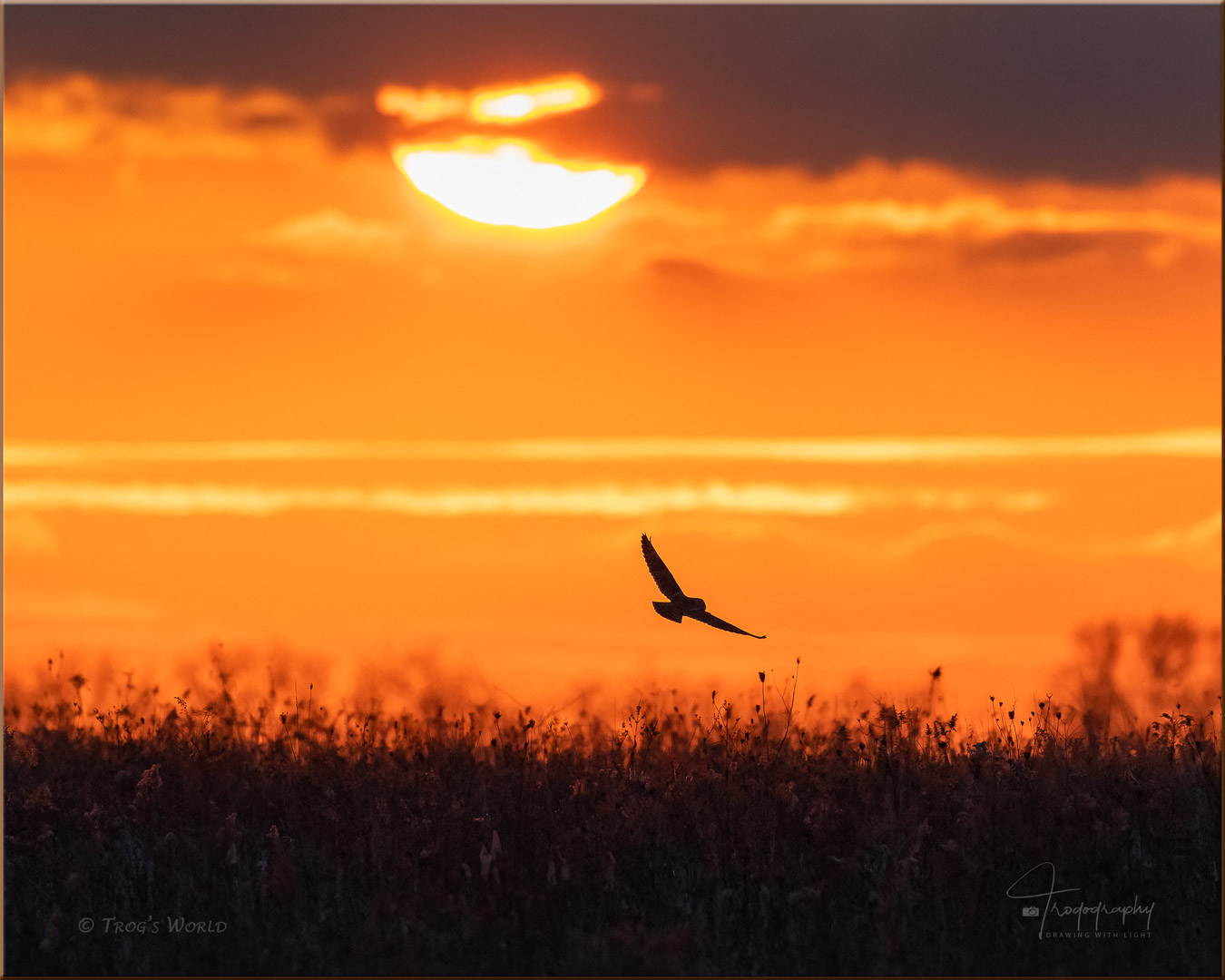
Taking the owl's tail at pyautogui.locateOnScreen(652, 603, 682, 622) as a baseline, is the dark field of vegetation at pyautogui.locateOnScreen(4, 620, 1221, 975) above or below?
below

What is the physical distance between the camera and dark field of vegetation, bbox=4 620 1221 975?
8125 mm

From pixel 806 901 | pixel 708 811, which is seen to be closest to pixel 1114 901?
pixel 806 901

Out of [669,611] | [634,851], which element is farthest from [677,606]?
[634,851]

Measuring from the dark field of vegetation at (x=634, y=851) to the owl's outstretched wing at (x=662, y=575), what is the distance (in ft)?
2.75

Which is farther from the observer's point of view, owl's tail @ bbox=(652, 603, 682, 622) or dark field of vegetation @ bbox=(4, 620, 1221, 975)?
owl's tail @ bbox=(652, 603, 682, 622)

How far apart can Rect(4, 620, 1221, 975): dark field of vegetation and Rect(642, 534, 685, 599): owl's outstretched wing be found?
0.84m

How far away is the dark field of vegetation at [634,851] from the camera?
8.12 metres

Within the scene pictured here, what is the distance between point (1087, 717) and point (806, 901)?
3026 mm

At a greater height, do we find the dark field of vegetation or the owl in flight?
the owl in flight

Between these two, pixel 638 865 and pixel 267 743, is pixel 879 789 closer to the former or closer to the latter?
pixel 638 865

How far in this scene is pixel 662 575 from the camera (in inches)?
398

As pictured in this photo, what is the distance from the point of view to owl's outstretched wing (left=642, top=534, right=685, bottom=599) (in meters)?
10.0

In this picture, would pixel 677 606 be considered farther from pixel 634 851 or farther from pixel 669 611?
pixel 634 851

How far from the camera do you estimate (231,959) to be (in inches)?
323
